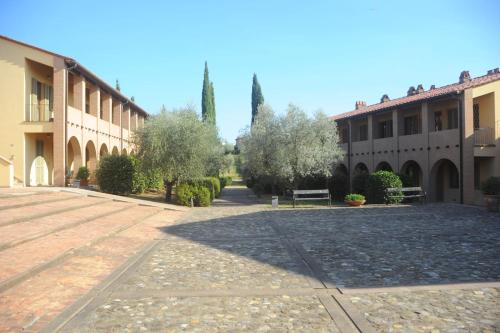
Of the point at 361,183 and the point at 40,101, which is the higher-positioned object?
the point at 40,101

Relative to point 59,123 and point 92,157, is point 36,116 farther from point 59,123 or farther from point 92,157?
point 92,157

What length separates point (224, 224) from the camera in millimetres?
13773

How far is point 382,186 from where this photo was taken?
20953mm

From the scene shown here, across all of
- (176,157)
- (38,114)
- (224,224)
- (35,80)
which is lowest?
(224,224)

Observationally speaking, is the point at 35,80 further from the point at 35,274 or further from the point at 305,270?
the point at 305,270

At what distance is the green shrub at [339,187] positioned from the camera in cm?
2611


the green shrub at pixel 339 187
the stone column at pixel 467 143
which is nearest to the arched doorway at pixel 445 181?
the stone column at pixel 467 143

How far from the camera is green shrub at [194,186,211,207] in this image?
20.8 metres

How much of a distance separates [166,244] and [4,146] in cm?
1415

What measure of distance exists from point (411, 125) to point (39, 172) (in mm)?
22997

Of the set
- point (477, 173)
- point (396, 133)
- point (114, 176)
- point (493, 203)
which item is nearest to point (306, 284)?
point (493, 203)

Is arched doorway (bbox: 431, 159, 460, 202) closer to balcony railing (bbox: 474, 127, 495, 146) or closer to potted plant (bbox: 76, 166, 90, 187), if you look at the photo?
balcony railing (bbox: 474, 127, 495, 146)

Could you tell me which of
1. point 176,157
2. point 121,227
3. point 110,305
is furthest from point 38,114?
point 110,305

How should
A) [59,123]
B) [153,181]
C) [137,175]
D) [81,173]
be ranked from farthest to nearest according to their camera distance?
[153,181] < [137,175] < [81,173] < [59,123]
